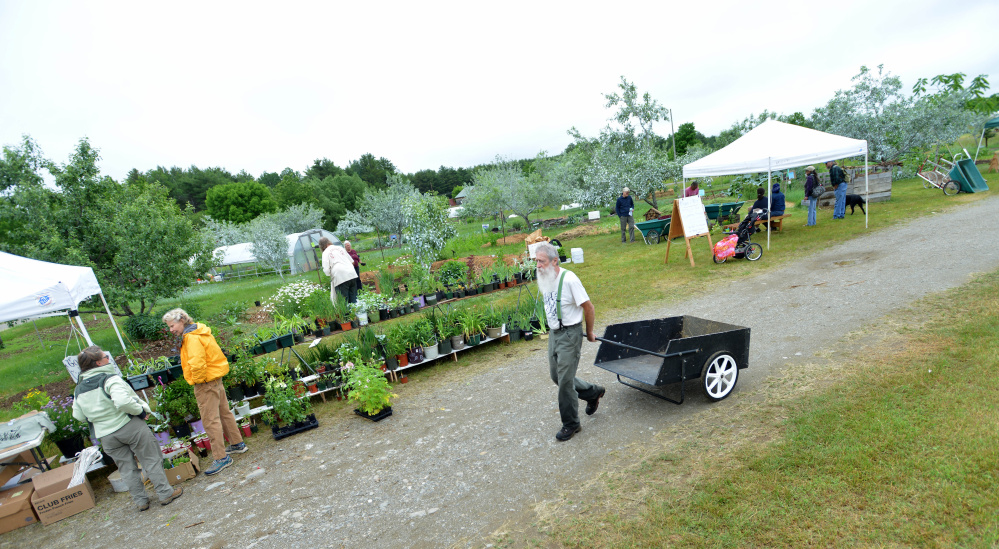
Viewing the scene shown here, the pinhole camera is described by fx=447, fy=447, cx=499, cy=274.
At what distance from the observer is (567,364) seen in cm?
396

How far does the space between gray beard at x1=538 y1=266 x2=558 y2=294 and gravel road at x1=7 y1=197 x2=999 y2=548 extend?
1450 mm

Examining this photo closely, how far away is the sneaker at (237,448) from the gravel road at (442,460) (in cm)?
12

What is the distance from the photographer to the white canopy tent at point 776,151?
1023cm

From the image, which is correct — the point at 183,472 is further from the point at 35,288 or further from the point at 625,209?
the point at 625,209

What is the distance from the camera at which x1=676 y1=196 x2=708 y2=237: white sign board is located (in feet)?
33.5

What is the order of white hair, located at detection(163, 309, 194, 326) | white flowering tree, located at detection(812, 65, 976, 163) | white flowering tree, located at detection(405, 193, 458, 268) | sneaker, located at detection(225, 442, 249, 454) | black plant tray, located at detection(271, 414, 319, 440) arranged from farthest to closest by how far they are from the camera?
white flowering tree, located at detection(812, 65, 976, 163) → white flowering tree, located at detection(405, 193, 458, 268) → black plant tray, located at detection(271, 414, 319, 440) → sneaker, located at detection(225, 442, 249, 454) → white hair, located at detection(163, 309, 194, 326)

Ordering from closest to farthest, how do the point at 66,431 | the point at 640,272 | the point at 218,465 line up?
the point at 218,465 < the point at 66,431 < the point at 640,272

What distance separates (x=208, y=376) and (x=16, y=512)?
2.02 metres

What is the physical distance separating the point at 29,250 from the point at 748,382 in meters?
12.3

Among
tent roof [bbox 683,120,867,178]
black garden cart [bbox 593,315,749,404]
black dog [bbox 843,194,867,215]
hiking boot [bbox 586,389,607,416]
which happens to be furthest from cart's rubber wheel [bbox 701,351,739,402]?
black dog [bbox 843,194,867,215]

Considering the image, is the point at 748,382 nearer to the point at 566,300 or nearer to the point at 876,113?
the point at 566,300

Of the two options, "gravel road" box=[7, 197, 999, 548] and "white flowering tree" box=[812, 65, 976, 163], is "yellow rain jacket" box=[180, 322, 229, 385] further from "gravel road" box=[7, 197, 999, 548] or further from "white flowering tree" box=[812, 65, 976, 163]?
"white flowering tree" box=[812, 65, 976, 163]

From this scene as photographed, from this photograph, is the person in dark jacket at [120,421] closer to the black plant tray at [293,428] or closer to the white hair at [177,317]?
the white hair at [177,317]

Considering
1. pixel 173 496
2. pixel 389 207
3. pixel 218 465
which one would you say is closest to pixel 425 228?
pixel 218 465
